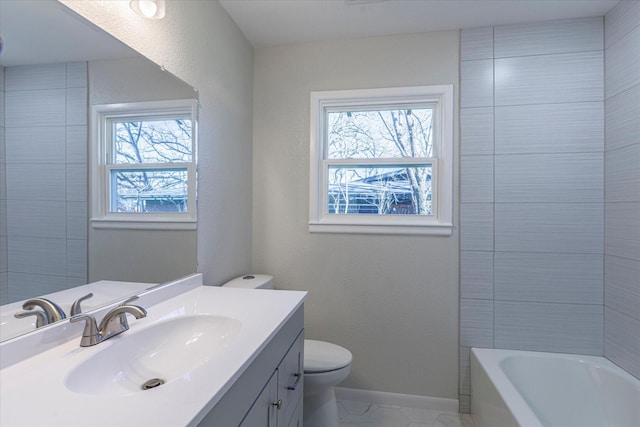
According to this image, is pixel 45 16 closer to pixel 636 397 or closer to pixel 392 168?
pixel 392 168

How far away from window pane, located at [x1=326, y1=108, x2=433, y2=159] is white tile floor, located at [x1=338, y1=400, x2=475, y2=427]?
1660 millimetres

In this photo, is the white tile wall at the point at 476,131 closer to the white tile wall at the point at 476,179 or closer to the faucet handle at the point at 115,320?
the white tile wall at the point at 476,179

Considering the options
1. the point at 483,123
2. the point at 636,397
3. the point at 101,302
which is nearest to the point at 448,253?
the point at 483,123

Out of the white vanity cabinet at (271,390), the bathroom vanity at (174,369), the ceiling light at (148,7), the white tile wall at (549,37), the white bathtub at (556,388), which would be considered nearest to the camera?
the bathroom vanity at (174,369)

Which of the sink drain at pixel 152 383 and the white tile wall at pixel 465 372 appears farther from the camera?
the white tile wall at pixel 465 372

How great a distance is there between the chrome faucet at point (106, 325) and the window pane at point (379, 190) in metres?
1.50

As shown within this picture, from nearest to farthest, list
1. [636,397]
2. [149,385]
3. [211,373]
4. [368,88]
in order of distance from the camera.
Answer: [211,373]
[149,385]
[636,397]
[368,88]

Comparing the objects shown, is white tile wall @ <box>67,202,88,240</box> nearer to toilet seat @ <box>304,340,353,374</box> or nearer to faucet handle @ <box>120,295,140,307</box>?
faucet handle @ <box>120,295,140,307</box>

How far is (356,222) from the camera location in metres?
2.16

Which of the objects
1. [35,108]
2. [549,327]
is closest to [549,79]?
[549,327]

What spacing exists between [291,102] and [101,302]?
167 cm

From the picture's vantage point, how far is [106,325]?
921mm

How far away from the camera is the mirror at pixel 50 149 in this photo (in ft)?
2.62

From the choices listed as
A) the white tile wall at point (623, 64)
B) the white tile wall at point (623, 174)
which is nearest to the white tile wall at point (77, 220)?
the white tile wall at point (623, 174)
